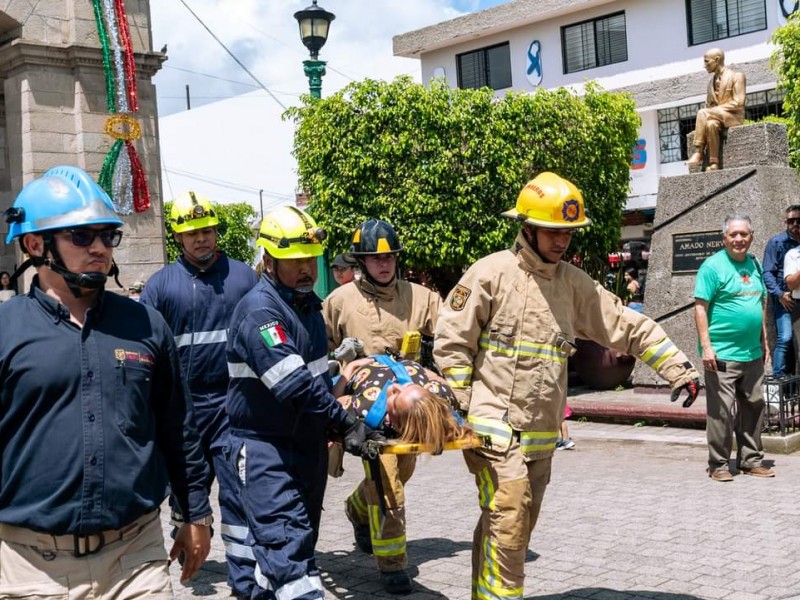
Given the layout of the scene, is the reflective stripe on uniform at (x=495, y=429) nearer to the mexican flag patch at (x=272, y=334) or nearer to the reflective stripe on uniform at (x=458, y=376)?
the reflective stripe on uniform at (x=458, y=376)

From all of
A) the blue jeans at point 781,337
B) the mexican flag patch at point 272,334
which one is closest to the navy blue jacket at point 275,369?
the mexican flag patch at point 272,334

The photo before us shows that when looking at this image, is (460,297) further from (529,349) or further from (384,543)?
(384,543)

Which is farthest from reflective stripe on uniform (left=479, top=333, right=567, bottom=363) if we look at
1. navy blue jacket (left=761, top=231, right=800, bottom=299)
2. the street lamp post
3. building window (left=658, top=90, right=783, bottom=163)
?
building window (left=658, top=90, right=783, bottom=163)

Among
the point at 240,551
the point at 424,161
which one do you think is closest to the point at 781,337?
the point at 424,161

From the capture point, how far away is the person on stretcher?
4500 mm

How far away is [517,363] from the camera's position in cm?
493

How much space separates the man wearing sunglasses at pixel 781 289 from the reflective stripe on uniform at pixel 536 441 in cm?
668

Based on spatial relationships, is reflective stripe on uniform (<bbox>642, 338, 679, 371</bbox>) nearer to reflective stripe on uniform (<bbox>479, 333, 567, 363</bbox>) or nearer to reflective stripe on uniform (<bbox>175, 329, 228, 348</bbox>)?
reflective stripe on uniform (<bbox>479, 333, 567, 363</bbox>)

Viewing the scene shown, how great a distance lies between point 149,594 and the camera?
3.34 meters

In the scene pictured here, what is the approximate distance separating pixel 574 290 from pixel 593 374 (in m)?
8.97

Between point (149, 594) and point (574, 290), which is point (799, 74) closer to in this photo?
point (574, 290)

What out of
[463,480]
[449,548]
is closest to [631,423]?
[463,480]

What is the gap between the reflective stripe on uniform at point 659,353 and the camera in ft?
16.5

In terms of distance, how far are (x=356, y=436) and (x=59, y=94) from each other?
464 inches
